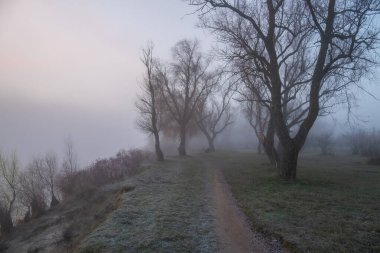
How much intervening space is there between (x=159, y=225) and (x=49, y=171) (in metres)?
27.8

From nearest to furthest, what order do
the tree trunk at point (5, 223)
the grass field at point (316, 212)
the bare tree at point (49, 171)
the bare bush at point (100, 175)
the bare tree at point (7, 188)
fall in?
the grass field at point (316, 212), the tree trunk at point (5, 223), the bare tree at point (7, 188), the bare bush at point (100, 175), the bare tree at point (49, 171)

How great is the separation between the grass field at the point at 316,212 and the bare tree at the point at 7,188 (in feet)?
60.9

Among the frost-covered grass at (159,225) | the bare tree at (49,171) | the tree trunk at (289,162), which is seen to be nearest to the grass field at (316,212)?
the tree trunk at (289,162)

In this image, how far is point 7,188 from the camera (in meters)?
29.8

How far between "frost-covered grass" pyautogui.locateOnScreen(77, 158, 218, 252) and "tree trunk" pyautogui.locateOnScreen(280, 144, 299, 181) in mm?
4630

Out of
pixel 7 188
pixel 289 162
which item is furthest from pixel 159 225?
pixel 7 188

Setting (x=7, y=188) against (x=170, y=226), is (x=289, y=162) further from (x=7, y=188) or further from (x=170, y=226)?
(x=7, y=188)

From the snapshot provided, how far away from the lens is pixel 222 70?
18047mm

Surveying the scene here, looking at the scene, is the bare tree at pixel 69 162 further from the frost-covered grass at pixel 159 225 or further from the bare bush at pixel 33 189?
the frost-covered grass at pixel 159 225

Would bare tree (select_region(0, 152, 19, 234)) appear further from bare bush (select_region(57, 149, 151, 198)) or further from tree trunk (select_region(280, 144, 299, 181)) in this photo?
tree trunk (select_region(280, 144, 299, 181))

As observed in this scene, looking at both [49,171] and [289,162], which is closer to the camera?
[289,162]

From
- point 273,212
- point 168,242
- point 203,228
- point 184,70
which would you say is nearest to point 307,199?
point 273,212

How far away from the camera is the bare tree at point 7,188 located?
24225 mm

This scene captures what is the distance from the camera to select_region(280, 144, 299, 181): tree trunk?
53.9 ft
